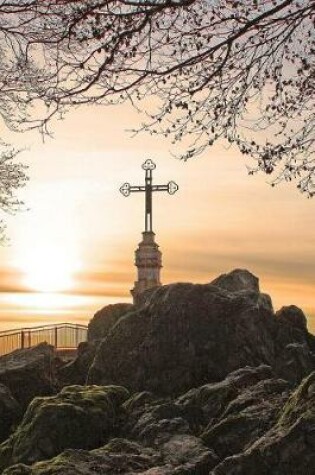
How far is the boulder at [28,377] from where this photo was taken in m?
18.6

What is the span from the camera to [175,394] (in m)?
17.3

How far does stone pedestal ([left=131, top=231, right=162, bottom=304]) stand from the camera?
98.1 ft

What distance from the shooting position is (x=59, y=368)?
2177 cm

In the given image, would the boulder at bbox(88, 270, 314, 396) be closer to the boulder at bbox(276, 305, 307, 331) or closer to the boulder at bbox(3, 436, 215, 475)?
the boulder at bbox(276, 305, 307, 331)

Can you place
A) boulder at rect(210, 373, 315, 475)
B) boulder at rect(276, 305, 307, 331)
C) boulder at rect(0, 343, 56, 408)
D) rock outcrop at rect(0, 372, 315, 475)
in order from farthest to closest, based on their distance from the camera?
boulder at rect(276, 305, 307, 331)
boulder at rect(0, 343, 56, 408)
rock outcrop at rect(0, 372, 315, 475)
boulder at rect(210, 373, 315, 475)

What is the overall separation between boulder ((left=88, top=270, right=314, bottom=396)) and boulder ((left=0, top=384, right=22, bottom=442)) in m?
1.95

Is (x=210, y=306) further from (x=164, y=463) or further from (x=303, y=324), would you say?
(x=164, y=463)

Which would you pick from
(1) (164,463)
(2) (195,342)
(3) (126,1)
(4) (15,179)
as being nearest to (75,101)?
(3) (126,1)

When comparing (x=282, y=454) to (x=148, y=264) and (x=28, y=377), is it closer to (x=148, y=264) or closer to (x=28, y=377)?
(x=28, y=377)

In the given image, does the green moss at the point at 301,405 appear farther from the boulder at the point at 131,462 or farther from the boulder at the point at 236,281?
the boulder at the point at 236,281

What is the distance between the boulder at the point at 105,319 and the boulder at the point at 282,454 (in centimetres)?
1235

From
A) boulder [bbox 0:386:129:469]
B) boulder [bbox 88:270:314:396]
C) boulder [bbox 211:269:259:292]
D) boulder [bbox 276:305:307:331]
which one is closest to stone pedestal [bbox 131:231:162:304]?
boulder [bbox 211:269:259:292]

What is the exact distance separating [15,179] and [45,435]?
9.88 meters

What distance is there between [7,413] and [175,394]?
12.0ft
